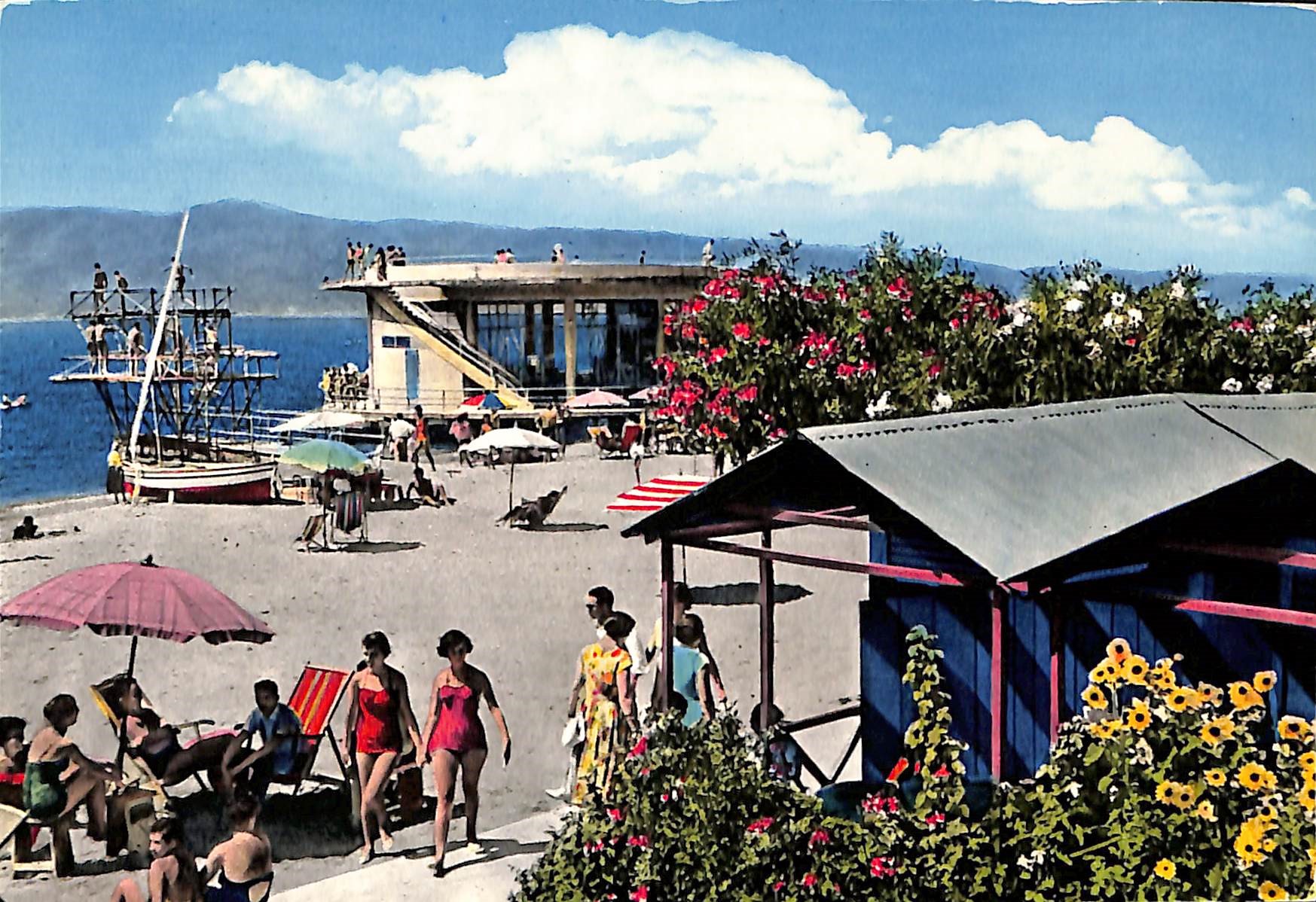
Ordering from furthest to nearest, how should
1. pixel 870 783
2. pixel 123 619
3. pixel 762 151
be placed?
1. pixel 762 151
2. pixel 123 619
3. pixel 870 783

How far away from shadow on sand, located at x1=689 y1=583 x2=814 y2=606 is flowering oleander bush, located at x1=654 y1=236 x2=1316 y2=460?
324 cm

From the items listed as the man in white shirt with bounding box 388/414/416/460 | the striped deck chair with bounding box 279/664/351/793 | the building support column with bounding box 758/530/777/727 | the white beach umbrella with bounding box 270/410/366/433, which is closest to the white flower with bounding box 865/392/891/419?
the building support column with bounding box 758/530/777/727

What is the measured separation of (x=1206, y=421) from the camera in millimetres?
6121

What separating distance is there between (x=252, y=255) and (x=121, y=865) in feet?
33.3

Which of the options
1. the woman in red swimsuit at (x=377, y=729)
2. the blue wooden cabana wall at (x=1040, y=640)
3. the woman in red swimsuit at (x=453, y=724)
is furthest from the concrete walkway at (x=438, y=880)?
the blue wooden cabana wall at (x=1040, y=640)

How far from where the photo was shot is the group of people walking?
2903cm

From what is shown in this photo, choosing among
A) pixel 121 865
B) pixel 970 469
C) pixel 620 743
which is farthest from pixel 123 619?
pixel 970 469

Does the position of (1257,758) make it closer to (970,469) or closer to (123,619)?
(970,469)

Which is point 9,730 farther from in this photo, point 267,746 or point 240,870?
point 240,870

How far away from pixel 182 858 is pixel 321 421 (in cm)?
2253

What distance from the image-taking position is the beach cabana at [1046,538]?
513 cm

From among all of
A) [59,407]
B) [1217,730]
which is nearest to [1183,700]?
[1217,730]

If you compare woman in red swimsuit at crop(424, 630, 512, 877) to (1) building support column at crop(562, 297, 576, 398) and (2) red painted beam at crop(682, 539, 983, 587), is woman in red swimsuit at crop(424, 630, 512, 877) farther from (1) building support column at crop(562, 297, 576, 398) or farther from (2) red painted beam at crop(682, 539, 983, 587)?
(1) building support column at crop(562, 297, 576, 398)

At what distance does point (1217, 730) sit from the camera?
464 cm
